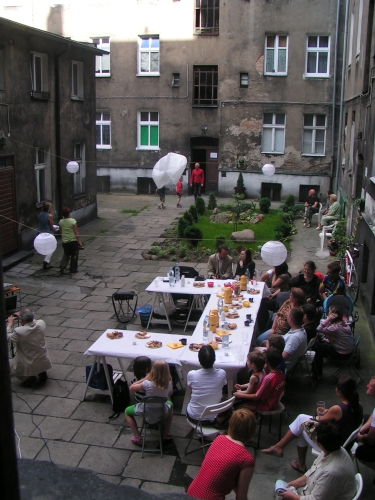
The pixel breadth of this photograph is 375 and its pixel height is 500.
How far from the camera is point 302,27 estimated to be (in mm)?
22781

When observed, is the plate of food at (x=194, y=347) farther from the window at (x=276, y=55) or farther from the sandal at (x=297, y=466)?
the window at (x=276, y=55)

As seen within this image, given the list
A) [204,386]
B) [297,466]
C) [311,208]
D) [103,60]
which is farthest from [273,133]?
[297,466]

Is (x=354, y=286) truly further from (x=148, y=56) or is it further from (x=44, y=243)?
(x=148, y=56)

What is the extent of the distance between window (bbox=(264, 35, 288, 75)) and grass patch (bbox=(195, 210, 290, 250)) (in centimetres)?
733

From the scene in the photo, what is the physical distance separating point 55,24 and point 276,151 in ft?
39.1

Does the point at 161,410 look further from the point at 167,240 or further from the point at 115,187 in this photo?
the point at 115,187

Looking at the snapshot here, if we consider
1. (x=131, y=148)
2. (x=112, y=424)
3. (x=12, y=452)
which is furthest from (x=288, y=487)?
(x=131, y=148)

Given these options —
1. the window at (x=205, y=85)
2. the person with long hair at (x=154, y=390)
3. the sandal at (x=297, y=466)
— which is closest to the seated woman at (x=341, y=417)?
the sandal at (x=297, y=466)

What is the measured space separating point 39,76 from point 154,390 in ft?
39.8

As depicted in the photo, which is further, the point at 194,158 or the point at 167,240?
the point at 194,158

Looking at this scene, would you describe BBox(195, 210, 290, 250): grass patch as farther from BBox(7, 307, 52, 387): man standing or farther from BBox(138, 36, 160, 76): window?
BBox(138, 36, 160, 76): window

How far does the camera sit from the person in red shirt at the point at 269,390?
6.10 metres

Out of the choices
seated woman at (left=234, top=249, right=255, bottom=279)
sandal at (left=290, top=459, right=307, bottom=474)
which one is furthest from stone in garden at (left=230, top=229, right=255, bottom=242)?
sandal at (left=290, top=459, right=307, bottom=474)

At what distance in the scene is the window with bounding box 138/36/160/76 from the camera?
2466 centimetres
